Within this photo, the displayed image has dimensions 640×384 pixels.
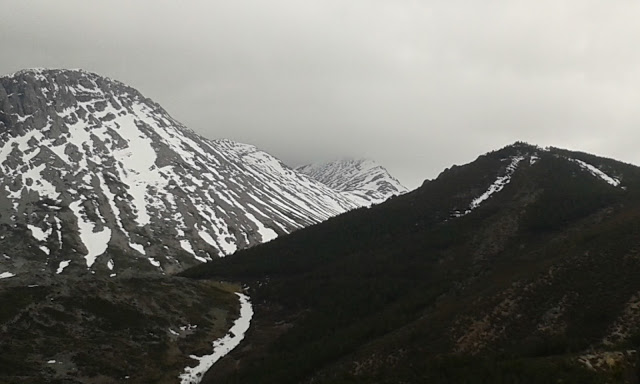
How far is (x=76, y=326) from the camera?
8169 centimetres

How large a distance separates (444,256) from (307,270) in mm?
39113

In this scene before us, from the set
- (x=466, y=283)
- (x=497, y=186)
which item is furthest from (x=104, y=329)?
(x=497, y=186)

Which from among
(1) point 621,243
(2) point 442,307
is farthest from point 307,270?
(1) point 621,243

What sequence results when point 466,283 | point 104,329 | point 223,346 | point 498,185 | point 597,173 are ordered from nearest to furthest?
point 104,329 < point 223,346 < point 466,283 < point 597,173 < point 498,185

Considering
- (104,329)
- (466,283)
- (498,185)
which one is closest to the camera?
(104,329)

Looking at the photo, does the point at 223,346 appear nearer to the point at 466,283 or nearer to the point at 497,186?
the point at 466,283

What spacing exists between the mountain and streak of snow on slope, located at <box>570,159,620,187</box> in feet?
2.01

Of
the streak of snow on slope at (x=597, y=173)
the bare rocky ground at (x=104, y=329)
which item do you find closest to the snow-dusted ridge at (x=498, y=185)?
the streak of snow on slope at (x=597, y=173)

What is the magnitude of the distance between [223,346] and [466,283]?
140 ft

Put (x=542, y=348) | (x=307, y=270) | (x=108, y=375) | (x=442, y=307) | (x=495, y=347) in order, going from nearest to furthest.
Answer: (x=542, y=348) < (x=495, y=347) < (x=108, y=375) < (x=442, y=307) < (x=307, y=270)

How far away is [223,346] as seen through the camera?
8775 cm

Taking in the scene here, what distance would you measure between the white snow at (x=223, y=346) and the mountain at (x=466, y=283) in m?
2.21

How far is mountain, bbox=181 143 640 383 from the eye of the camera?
53312 mm

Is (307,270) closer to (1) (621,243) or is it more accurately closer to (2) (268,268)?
(2) (268,268)
